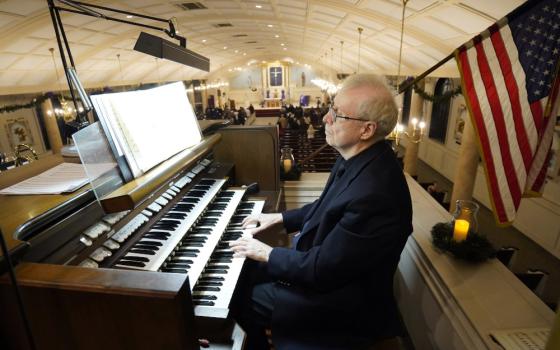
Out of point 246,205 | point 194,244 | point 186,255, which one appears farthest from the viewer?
point 246,205

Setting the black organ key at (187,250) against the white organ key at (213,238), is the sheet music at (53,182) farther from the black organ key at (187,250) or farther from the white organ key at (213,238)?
the white organ key at (213,238)

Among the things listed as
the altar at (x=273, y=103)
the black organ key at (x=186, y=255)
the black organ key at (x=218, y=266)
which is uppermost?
→ the altar at (x=273, y=103)

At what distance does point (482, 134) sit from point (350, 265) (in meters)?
2.12

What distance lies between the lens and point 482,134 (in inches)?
109

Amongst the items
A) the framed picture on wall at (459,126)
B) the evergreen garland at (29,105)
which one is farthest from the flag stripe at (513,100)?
the evergreen garland at (29,105)

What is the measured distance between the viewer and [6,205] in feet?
5.23

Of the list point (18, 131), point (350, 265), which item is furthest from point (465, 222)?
point (18, 131)

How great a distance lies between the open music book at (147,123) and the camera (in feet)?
5.90

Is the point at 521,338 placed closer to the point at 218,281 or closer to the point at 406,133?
the point at 218,281

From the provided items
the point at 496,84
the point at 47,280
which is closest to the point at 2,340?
the point at 47,280

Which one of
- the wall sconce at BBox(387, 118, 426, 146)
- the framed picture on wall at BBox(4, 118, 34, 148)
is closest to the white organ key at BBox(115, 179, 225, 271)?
the wall sconce at BBox(387, 118, 426, 146)

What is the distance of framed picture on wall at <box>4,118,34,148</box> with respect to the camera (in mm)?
12477

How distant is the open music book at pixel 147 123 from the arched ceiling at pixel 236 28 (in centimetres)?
486

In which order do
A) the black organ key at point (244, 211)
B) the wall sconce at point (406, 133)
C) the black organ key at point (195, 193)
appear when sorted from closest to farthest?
the black organ key at point (195, 193), the black organ key at point (244, 211), the wall sconce at point (406, 133)
